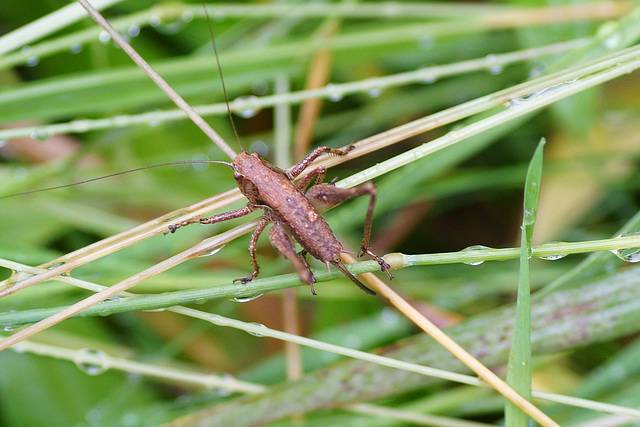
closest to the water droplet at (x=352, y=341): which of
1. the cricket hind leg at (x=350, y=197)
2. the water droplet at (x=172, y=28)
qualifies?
the cricket hind leg at (x=350, y=197)

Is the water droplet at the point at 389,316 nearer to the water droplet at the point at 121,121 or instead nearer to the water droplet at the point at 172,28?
the water droplet at the point at 121,121

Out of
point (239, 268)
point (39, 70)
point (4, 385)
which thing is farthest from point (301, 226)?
point (39, 70)

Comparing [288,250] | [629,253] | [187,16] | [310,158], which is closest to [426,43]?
[310,158]

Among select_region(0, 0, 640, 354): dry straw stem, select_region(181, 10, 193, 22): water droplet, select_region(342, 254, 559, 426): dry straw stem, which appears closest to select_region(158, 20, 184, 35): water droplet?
select_region(181, 10, 193, 22): water droplet

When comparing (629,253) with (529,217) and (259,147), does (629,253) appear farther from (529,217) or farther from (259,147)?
(259,147)

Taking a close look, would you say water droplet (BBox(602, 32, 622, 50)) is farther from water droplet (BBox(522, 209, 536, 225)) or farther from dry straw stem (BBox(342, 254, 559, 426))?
dry straw stem (BBox(342, 254, 559, 426))

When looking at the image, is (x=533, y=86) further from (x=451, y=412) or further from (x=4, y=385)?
(x=4, y=385)
